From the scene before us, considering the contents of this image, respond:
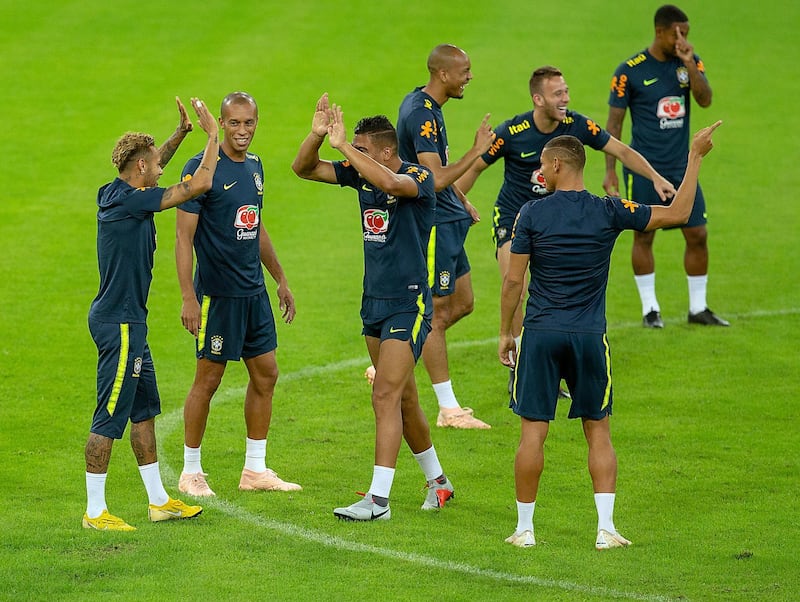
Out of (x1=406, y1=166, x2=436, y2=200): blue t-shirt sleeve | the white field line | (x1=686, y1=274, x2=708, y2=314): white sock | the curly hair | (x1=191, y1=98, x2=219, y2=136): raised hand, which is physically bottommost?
the white field line

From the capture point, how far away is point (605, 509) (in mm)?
7789

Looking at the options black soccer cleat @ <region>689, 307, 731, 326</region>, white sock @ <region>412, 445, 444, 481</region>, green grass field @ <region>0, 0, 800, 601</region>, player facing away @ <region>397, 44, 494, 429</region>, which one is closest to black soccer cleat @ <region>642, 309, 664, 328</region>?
green grass field @ <region>0, 0, 800, 601</region>

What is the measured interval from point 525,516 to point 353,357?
491 centimetres

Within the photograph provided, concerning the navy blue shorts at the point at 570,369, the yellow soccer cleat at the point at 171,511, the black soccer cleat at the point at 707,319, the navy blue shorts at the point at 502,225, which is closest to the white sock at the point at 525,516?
the navy blue shorts at the point at 570,369

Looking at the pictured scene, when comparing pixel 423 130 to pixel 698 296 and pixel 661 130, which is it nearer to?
pixel 661 130

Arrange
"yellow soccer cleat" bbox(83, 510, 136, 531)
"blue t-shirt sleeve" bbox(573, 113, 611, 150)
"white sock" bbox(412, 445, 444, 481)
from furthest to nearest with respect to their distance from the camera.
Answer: "blue t-shirt sleeve" bbox(573, 113, 611, 150) → "white sock" bbox(412, 445, 444, 481) → "yellow soccer cleat" bbox(83, 510, 136, 531)

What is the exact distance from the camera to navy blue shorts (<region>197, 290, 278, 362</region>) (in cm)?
878

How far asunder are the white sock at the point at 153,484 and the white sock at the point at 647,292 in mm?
6815

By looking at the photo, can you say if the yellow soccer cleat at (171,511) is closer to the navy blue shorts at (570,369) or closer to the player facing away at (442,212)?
the navy blue shorts at (570,369)

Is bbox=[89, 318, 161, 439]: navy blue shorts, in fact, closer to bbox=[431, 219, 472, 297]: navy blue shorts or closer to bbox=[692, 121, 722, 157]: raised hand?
bbox=[431, 219, 472, 297]: navy blue shorts

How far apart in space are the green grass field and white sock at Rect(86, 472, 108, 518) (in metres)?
0.17

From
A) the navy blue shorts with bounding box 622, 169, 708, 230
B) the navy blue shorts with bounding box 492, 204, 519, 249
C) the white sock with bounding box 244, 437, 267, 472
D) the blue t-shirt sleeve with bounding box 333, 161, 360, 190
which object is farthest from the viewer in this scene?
the navy blue shorts with bounding box 622, 169, 708, 230

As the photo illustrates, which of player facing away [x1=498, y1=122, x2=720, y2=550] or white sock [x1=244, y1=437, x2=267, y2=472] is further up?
player facing away [x1=498, y1=122, x2=720, y2=550]

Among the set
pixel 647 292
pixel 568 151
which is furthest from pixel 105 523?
pixel 647 292
